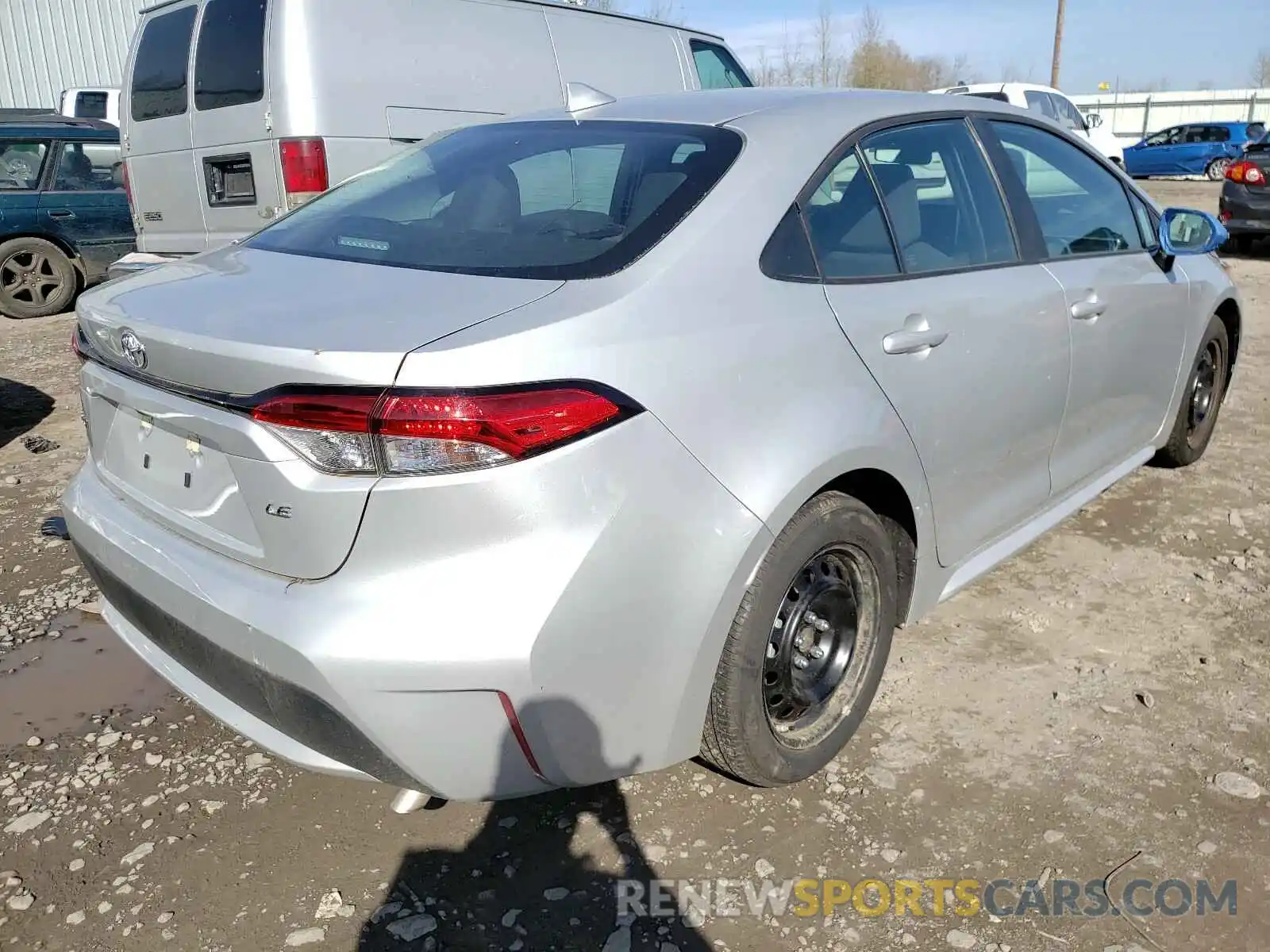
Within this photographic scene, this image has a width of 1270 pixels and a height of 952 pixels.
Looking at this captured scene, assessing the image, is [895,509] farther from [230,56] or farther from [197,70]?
[197,70]

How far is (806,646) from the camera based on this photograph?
97.2 inches

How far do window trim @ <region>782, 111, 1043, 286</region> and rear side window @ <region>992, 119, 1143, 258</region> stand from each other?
0.39 feet

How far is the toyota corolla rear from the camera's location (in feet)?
5.73

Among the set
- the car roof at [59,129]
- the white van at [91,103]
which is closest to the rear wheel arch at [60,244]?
the car roof at [59,129]

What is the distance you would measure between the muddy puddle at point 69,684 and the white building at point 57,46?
1959 centimetres

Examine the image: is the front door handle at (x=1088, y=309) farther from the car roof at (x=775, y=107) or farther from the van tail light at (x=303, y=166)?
the van tail light at (x=303, y=166)

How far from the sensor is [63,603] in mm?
3510

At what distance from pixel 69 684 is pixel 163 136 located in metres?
4.86

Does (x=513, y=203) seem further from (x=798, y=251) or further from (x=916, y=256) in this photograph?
(x=916, y=256)

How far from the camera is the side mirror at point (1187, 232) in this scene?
149 inches

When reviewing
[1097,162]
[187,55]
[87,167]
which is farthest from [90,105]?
[1097,162]

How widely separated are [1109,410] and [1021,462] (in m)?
0.72

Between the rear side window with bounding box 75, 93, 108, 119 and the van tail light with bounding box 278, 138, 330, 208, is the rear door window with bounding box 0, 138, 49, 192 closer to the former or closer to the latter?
the van tail light with bounding box 278, 138, 330, 208

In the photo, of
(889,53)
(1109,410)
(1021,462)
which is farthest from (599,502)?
(889,53)
